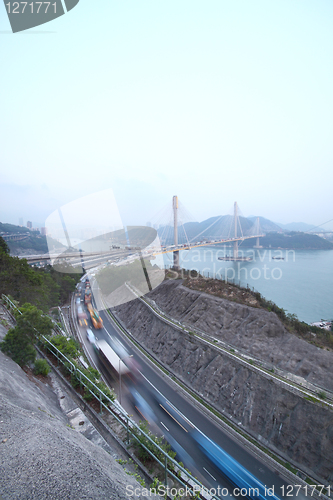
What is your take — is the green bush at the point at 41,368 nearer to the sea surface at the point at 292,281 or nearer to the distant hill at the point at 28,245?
the sea surface at the point at 292,281

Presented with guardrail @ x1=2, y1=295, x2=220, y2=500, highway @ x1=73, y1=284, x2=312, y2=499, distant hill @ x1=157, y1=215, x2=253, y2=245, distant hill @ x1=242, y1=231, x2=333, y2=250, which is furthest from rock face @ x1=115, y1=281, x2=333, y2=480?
distant hill @ x1=242, y1=231, x2=333, y2=250

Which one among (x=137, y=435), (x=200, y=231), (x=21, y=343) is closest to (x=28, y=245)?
(x=200, y=231)

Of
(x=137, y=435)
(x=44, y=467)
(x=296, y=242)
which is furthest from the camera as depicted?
(x=296, y=242)

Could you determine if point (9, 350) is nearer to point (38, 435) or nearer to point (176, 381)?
point (38, 435)

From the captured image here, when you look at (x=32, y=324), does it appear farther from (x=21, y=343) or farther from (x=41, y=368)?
(x=41, y=368)

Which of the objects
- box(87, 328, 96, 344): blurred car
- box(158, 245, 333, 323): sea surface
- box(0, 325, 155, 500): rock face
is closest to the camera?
box(0, 325, 155, 500): rock face

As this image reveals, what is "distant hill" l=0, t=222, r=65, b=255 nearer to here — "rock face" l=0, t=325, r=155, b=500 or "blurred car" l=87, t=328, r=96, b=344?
"blurred car" l=87, t=328, r=96, b=344
